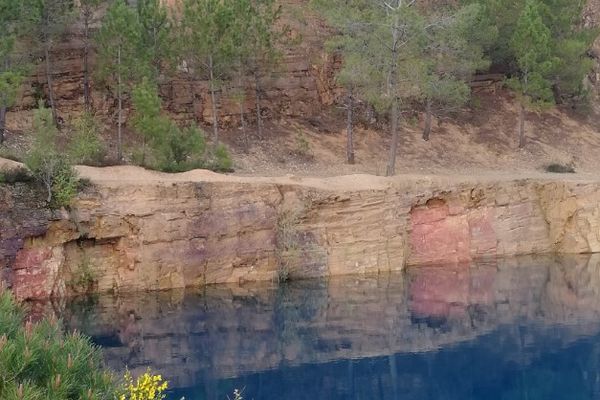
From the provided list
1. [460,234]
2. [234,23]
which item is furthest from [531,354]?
[234,23]

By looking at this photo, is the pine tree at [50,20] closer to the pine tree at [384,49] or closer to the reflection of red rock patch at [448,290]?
the pine tree at [384,49]

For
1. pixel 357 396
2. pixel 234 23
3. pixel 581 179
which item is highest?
pixel 234 23

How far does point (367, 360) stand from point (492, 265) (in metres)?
10.8

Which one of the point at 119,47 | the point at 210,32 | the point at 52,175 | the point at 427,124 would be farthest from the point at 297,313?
the point at 427,124

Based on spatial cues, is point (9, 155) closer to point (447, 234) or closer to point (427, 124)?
point (447, 234)

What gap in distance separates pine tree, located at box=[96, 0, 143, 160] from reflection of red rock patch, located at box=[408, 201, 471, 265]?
11.0 metres

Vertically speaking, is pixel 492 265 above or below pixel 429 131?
below

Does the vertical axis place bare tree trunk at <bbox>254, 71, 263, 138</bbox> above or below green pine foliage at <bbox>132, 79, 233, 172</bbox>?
above

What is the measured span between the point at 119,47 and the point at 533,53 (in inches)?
655

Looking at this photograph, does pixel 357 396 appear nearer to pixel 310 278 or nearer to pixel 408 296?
pixel 408 296

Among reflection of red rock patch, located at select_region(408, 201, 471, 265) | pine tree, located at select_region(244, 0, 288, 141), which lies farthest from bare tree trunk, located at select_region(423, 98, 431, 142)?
reflection of red rock patch, located at select_region(408, 201, 471, 265)

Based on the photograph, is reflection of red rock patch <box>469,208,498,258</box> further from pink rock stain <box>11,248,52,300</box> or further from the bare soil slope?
pink rock stain <box>11,248,52,300</box>

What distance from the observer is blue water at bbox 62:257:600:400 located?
1753 centimetres

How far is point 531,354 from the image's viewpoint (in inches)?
768
